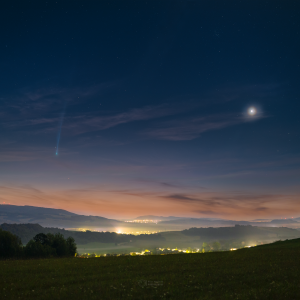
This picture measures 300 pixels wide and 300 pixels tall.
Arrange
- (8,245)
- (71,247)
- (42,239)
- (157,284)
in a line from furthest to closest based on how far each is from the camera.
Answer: (71,247) → (42,239) → (8,245) → (157,284)

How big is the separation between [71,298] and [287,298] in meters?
14.3

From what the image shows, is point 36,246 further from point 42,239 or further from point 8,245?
point 8,245

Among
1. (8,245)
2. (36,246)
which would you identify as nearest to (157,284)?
(36,246)

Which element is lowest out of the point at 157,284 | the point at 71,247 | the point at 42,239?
the point at 71,247

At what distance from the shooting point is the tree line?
223ft

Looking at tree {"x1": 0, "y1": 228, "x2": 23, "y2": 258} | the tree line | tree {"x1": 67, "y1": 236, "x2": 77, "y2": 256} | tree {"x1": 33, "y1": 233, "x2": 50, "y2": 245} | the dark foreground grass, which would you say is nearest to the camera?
the dark foreground grass

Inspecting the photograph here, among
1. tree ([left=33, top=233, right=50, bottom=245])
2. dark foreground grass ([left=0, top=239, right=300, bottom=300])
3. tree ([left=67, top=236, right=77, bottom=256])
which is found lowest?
tree ([left=67, top=236, right=77, bottom=256])

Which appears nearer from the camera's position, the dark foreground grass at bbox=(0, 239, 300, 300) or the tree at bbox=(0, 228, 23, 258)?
the dark foreground grass at bbox=(0, 239, 300, 300)

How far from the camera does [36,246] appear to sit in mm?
70562

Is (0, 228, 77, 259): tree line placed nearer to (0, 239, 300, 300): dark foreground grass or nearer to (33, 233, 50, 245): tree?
(33, 233, 50, 245): tree

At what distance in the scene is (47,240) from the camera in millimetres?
77750

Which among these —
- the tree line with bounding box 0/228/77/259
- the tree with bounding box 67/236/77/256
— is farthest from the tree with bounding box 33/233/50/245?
the tree with bounding box 67/236/77/256

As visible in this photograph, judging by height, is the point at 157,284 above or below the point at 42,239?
above

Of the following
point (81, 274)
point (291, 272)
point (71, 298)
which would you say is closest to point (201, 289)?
point (71, 298)
